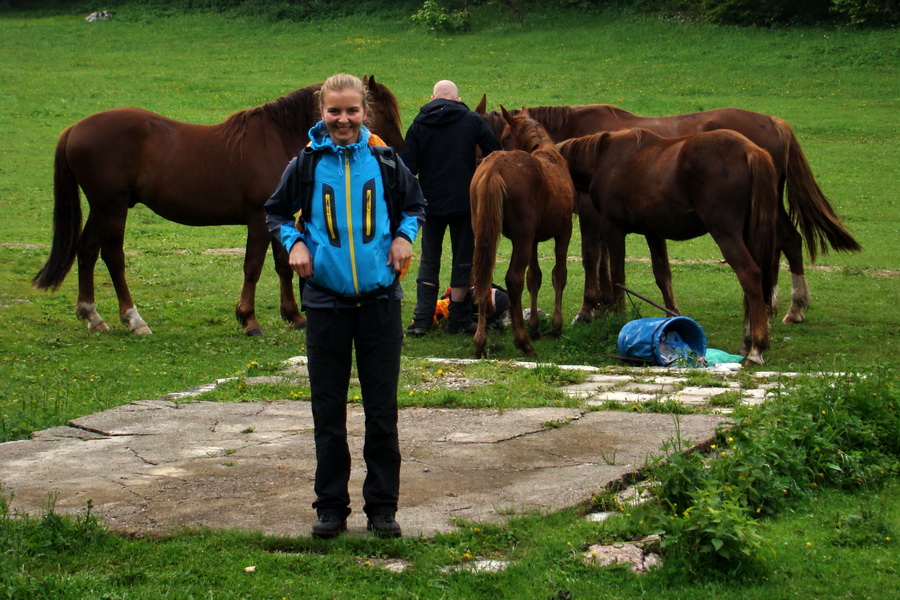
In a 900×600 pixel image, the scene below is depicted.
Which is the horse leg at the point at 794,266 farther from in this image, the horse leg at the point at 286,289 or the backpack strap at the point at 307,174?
the backpack strap at the point at 307,174

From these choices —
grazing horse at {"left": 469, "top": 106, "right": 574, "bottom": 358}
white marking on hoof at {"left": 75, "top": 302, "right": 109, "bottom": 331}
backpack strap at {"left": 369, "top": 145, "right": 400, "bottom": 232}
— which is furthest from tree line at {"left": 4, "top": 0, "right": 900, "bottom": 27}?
backpack strap at {"left": 369, "top": 145, "right": 400, "bottom": 232}

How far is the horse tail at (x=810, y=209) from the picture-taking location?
404 inches

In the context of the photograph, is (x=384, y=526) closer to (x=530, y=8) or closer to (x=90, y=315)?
(x=90, y=315)

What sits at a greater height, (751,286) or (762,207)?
(762,207)

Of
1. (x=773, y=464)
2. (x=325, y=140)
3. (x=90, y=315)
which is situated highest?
(x=325, y=140)

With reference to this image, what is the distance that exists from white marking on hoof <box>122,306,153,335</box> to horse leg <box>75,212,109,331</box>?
0.72ft

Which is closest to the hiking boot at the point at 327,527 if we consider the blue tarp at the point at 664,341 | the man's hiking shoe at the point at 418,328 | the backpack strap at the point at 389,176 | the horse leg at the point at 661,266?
the backpack strap at the point at 389,176

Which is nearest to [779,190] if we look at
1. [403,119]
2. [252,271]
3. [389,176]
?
[252,271]

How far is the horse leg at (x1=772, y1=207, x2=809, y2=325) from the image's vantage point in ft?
34.9

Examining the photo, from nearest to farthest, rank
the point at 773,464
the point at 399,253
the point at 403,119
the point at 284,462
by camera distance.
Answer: the point at 399,253 < the point at 773,464 < the point at 284,462 < the point at 403,119

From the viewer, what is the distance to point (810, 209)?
33.8 feet

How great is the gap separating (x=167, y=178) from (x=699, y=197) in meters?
5.21

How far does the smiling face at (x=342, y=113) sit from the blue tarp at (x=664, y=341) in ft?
15.1

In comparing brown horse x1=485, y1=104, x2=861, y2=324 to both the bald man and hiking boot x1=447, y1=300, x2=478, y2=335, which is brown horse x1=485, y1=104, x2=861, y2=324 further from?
hiking boot x1=447, y1=300, x2=478, y2=335
